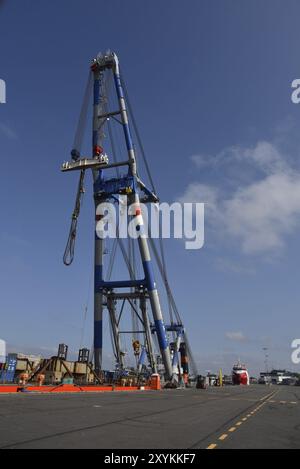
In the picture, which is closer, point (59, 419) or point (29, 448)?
point (29, 448)

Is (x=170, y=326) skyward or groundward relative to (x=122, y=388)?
skyward

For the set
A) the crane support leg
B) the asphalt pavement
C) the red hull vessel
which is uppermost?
the crane support leg

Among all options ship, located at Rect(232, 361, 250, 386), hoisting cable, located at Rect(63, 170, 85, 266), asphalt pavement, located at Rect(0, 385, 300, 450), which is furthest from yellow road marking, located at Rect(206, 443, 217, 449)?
ship, located at Rect(232, 361, 250, 386)

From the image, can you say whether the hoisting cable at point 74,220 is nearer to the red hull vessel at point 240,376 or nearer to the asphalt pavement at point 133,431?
the asphalt pavement at point 133,431

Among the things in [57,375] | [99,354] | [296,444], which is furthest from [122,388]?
[296,444]

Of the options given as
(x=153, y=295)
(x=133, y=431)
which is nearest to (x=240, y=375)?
(x=153, y=295)

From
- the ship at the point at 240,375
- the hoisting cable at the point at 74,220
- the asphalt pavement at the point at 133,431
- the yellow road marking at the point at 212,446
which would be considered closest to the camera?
the asphalt pavement at the point at 133,431

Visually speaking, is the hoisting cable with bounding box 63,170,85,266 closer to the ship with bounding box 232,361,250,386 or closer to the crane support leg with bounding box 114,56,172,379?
the crane support leg with bounding box 114,56,172,379

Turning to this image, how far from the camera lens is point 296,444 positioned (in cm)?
1186

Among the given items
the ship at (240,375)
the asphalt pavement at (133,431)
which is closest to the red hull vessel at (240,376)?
the ship at (240,375)

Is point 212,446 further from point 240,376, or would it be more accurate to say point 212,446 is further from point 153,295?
point 240,376
